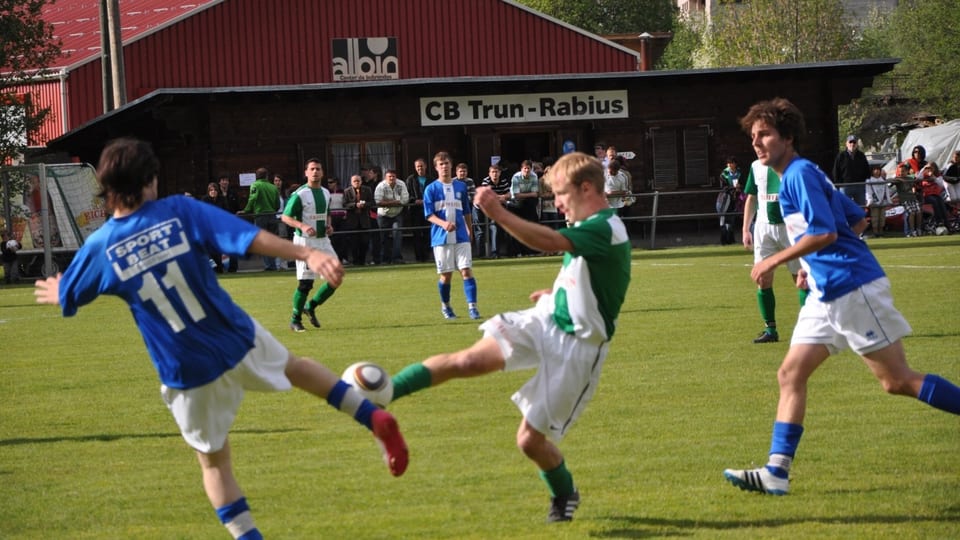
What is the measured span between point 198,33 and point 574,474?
33.5 meters

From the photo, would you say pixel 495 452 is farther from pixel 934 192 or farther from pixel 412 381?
pixel 934 192

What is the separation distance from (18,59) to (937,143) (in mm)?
25390

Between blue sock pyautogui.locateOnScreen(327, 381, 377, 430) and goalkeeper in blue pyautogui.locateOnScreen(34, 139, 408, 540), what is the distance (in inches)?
5.2

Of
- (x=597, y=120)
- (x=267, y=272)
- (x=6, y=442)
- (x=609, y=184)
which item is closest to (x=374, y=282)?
(x=267, y=272)

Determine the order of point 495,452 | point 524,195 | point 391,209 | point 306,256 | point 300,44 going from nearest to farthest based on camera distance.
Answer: point 306,256 < point 495,452 < point 391,209 < point 524,195 < point 300,44

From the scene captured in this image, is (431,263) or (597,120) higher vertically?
(597,120)

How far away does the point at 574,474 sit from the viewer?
743 centimetres

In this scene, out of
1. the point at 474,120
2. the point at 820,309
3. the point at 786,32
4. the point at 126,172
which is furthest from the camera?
the point at 786,32

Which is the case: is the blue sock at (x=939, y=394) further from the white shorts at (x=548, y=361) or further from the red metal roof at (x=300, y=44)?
the red metal roof at (x=300, y=44)

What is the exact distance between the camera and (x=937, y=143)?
40.8 meters

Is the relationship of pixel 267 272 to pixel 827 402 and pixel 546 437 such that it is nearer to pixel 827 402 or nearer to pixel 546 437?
pixel 827 402

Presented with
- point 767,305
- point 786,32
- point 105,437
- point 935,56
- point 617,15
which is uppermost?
point 617,15

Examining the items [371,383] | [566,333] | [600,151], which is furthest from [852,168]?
[371,383]

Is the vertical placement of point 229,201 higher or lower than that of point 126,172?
lower
